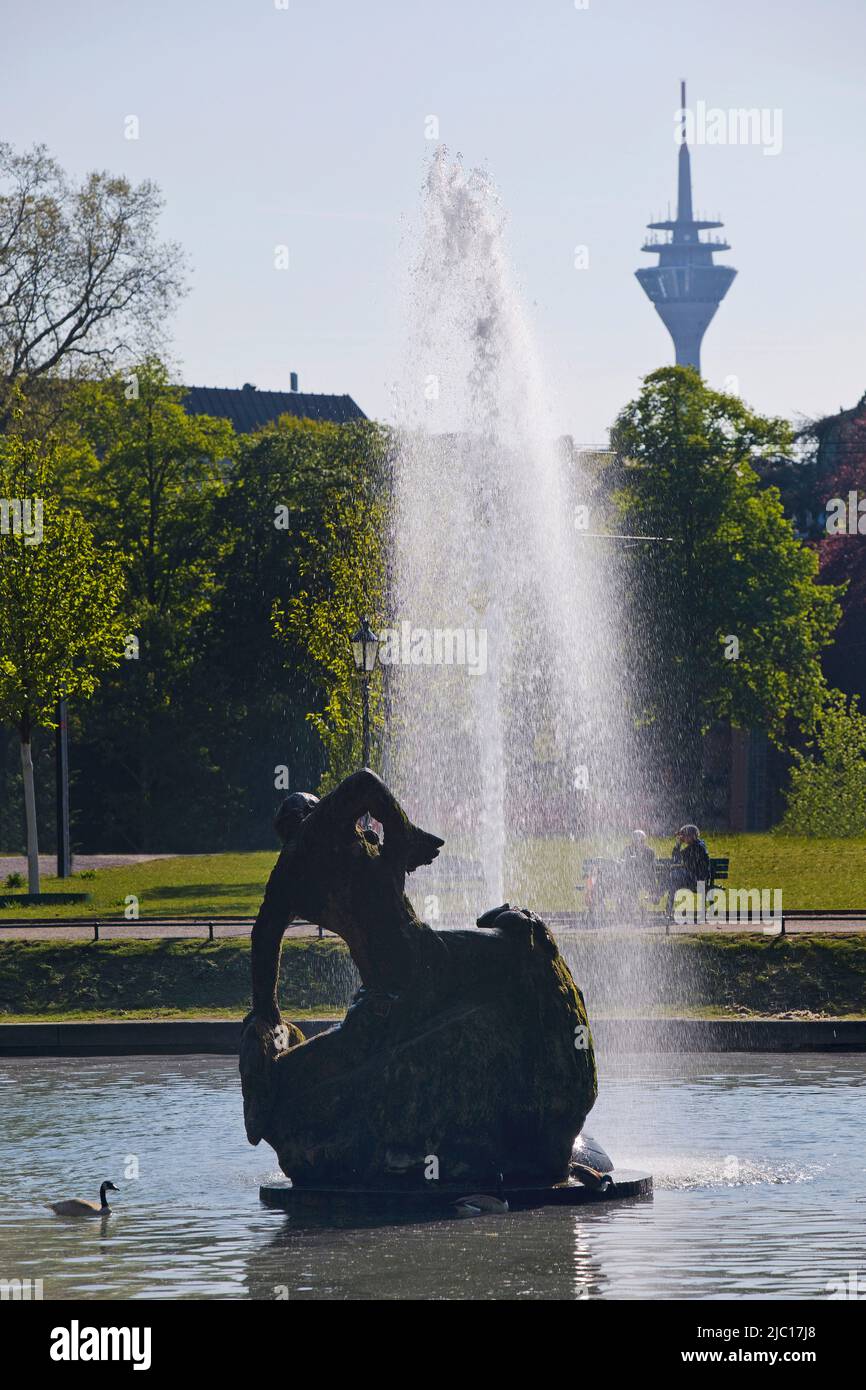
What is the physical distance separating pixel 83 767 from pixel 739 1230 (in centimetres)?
4780

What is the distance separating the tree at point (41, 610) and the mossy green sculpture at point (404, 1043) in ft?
65.0

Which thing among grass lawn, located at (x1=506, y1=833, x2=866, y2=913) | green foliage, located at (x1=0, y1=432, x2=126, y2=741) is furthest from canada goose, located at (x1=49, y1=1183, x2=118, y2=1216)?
green foliage, located at (x1=0, y1=432, x2=126, y2=741)

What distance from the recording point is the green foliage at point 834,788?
43.6 m

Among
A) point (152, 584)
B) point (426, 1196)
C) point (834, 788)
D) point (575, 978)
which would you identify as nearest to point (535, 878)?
point (575, 978)

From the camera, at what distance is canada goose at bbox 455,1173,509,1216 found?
13.0 meters

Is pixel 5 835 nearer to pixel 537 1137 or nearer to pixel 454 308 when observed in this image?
pixel 454 308

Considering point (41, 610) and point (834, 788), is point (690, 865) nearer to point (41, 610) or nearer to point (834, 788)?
point (41, 610)

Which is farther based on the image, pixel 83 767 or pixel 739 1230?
pixel 83 767

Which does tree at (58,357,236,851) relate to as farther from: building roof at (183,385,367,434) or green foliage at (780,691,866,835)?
building roof at (183,385,367,434)

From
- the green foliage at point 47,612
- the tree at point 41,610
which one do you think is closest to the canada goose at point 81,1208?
the tree at point 41,610

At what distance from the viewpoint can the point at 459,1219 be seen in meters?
12.8

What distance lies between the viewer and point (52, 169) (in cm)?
5584
